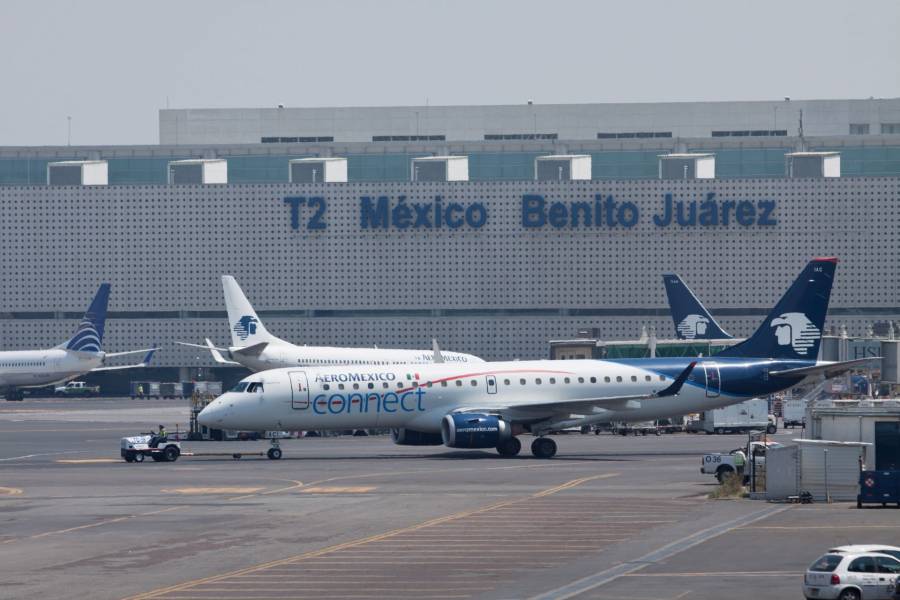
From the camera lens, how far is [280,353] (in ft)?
361

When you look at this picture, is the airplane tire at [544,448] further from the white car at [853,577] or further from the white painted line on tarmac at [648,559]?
the white car at [853,577]

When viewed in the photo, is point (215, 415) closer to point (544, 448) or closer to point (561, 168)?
point (544, 448)

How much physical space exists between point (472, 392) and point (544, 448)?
13.8ft

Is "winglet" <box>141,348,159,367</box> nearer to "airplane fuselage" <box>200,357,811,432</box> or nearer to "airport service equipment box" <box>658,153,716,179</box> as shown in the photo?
"airport service equipment box" <box>658,153,716,179</box>

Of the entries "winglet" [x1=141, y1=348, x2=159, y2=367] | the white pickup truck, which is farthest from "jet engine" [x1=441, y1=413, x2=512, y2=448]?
"winglet" [x1=141, y1=348, x2=159, y2=367]

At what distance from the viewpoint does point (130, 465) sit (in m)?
66.6

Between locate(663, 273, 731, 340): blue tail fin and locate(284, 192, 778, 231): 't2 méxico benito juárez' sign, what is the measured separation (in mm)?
32091

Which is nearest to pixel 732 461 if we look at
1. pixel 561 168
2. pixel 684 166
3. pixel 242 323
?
pixel 242 323

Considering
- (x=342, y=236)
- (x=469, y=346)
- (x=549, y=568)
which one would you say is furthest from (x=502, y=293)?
(x=549, y=568)

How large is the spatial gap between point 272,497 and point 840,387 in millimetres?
54377

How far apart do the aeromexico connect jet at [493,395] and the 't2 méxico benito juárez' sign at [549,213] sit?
81.1 metres

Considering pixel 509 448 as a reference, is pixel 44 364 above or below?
above

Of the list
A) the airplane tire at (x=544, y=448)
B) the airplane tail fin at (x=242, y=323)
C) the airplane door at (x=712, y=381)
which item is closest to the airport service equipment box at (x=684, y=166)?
the airplane tail fin at (x=242, y=323)

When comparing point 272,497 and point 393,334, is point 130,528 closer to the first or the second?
point 272,497
